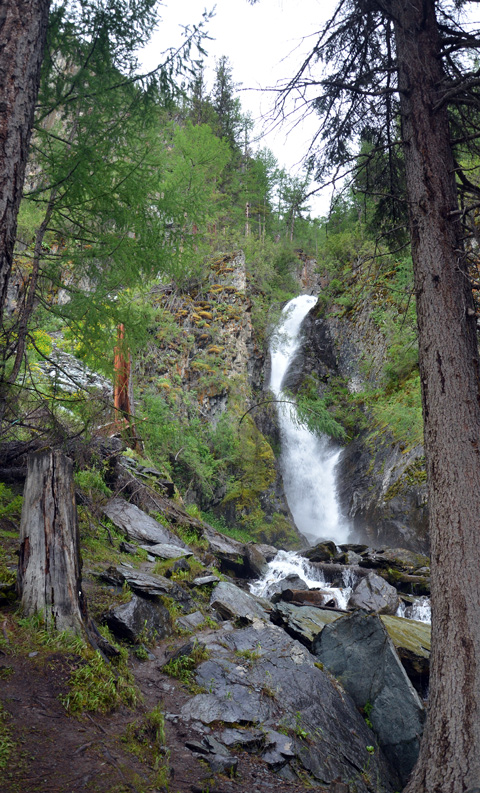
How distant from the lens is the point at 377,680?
17.1 ft

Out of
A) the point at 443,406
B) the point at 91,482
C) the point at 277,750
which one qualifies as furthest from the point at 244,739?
the point at 91,482

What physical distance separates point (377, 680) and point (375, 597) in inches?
167

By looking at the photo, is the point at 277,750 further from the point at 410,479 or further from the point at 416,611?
the point at 410,479

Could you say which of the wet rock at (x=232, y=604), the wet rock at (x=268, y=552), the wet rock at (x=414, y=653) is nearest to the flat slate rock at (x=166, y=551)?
the wet rock at (x=232, y=604)

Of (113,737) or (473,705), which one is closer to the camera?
(113,737)

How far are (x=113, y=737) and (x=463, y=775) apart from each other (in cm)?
236

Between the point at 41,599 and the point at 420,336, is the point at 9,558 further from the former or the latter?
the point at 420,336

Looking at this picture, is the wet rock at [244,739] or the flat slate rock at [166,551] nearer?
the wet rock at [244,739]

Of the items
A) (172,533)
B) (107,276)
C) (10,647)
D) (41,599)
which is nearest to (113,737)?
(10,647)

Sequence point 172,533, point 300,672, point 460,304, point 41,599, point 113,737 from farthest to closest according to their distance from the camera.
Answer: point 172,533, point 300,672, point 460,304, point 41,599, point 113,737

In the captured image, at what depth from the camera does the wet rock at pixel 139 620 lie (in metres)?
4.67

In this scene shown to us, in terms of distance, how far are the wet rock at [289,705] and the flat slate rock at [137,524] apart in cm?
263

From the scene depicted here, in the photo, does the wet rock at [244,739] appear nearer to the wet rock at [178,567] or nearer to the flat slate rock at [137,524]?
the wet rock at [178,567]

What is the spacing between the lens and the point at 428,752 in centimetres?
329
